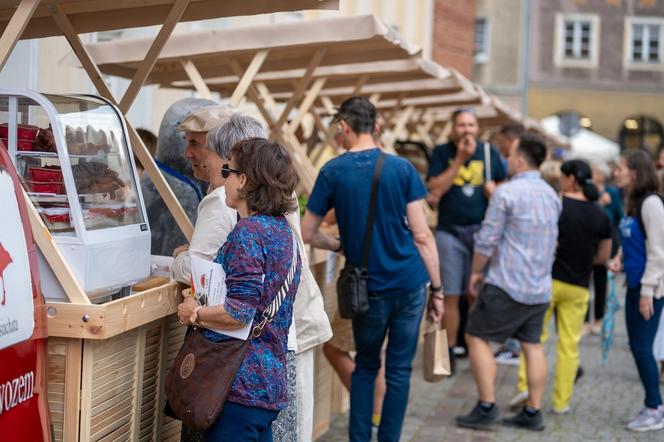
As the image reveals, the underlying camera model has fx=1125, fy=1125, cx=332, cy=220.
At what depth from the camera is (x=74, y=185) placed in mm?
4000

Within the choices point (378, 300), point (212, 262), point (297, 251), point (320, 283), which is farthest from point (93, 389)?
point (320, 283)

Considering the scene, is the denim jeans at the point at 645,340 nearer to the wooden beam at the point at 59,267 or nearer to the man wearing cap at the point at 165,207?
the man wearing cap at the point at 165,207

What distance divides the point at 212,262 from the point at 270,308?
26cm

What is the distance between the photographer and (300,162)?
334 inches

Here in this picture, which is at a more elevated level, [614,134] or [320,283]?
[614,134]

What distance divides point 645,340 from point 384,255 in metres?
2.43

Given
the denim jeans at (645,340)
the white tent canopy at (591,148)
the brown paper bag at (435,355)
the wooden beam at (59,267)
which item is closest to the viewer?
the wooden beam at (59,267)

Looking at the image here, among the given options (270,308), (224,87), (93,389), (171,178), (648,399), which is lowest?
(648,399)

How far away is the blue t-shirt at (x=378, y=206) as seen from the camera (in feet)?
19.2

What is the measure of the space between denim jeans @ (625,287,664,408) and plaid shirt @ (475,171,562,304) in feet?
2.11

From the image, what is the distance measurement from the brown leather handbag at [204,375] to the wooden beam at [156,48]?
125 cm

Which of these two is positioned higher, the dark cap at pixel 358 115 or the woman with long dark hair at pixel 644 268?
the dark cap at pixel 358 115

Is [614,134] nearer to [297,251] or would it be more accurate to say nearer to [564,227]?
[564,227]

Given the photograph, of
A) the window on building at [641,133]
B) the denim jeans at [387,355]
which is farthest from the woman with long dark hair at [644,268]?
the window on building at [641,133]
